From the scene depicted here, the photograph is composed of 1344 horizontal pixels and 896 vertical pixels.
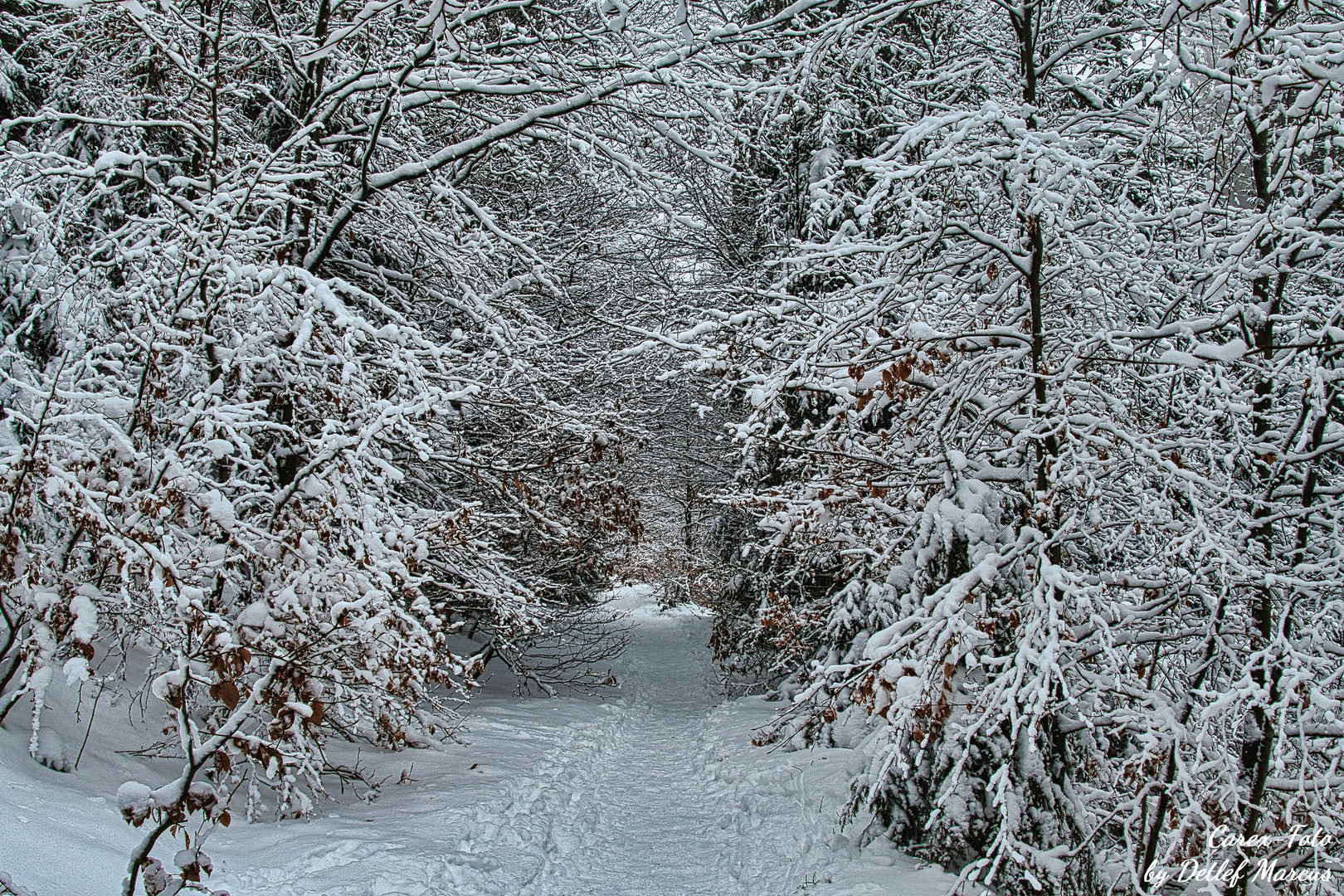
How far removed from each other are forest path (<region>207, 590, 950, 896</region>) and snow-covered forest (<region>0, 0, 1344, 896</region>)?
0.20 ft

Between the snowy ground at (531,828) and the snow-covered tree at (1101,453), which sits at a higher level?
the snow-covered tree at (1101,453)

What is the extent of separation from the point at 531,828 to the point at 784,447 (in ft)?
14.2

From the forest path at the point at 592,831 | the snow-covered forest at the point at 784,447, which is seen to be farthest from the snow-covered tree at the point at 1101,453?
the forest path at the point at 592,831

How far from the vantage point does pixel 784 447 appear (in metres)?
4.91

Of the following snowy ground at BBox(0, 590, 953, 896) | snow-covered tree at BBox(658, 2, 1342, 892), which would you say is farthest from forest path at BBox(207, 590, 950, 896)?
snow-covered tree at BBox(658, 2, 1342, 892)

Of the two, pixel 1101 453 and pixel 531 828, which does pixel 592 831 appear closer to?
pixel 531 828

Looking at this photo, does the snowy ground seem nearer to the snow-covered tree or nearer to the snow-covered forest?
the snow-covered forest

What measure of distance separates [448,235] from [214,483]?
12.0ft

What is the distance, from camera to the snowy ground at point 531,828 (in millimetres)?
4125

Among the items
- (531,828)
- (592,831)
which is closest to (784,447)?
(531,828)

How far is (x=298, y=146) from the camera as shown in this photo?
18.6ft

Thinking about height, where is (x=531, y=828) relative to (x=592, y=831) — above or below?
above

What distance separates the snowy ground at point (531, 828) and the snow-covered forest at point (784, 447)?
1.9 inches

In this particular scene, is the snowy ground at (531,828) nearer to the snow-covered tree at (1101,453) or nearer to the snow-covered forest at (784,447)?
the snow-covered forest at (784,447)
